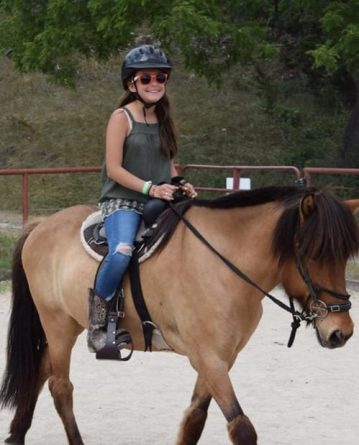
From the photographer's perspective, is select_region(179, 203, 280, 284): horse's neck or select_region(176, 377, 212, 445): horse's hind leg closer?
select_region(179, 203, 280, 284): horse's neck

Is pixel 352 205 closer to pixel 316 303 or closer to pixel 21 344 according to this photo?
pixel 316 303

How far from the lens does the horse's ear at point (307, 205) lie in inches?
168

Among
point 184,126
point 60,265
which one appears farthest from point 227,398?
point 184,126

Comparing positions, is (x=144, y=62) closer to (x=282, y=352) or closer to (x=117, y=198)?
(x=117, y=198)

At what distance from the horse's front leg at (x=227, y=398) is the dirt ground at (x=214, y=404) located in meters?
1.13

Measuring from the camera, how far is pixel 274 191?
458cm

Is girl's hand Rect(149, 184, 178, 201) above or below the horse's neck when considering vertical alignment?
above

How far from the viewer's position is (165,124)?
5020 millimetres

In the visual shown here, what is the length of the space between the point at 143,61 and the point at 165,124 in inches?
13.9

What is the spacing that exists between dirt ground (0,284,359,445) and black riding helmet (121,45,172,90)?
6.82 feet

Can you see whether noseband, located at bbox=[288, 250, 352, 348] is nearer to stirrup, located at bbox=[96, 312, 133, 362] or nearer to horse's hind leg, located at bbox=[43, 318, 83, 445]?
stirrup, located at bbox=[96, 312, 133, 362]

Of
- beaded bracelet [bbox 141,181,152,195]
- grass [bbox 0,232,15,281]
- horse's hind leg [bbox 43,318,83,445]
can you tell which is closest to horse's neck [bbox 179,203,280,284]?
beaded bracelet [bbox 141,181,152,195]

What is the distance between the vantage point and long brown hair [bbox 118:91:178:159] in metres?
4.99

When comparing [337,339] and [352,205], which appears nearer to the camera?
[337,339]
